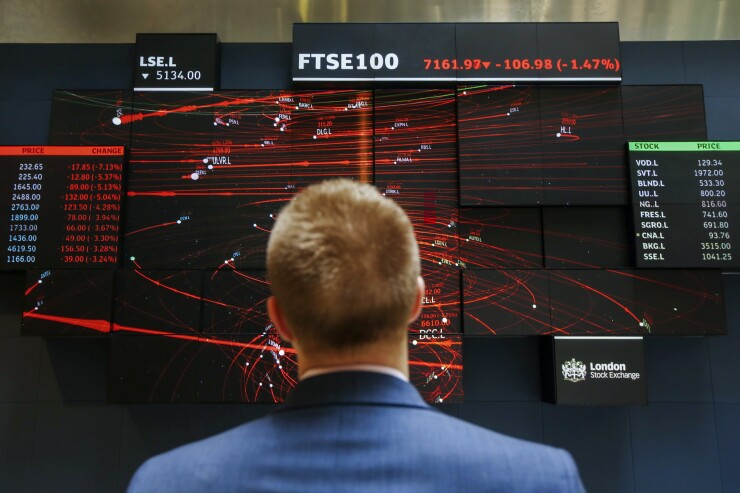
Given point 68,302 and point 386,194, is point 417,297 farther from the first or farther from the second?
point 68,302

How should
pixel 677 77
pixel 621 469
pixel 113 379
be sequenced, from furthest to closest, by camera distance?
pixel 677 77 → pixel 621 469 → pixel 113 379

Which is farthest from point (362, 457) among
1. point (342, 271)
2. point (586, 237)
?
point (586, 237)

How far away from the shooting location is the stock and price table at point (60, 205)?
3018 mm

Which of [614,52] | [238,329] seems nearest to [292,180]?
[238,329]

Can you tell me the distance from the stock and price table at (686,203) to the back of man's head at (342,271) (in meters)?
2.81

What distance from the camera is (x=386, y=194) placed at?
10.1 feet

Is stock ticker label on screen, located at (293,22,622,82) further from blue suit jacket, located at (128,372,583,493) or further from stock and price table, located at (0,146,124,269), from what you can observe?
blue suit jacket, located at (128,372,583,493)

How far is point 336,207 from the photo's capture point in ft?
1.94

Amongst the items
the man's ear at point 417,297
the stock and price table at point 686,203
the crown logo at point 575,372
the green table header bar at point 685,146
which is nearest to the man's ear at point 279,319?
the man's ear at point 417,297

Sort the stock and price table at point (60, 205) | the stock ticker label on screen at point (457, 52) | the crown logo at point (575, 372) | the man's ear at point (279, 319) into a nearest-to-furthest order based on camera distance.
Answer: the man's ear at point (279, 319)
the crown logo at point (575, 372)
the stock and price table at point (60, 205)
the stock ticker label on screen at point (457, 52)

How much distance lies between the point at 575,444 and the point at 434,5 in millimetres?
2886

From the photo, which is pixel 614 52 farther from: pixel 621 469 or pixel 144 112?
pixel 144 112

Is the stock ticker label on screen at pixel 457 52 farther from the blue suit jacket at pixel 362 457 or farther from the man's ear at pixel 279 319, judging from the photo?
the blue suit jacket at pixel 362 457

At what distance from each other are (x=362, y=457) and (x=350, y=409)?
0.16 feet
